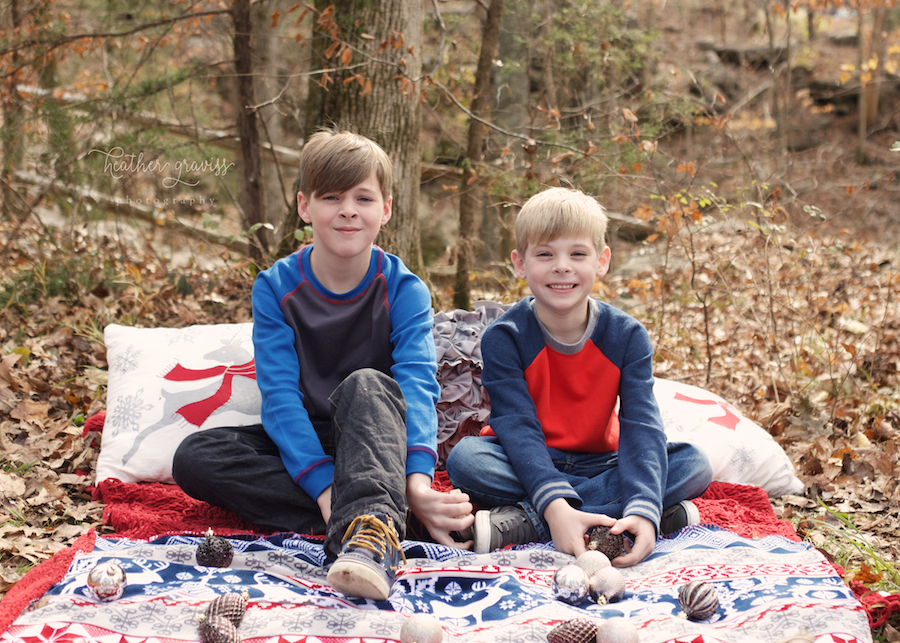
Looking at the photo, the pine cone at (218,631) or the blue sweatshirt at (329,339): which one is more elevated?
the blue sweatshirt at (329,339)

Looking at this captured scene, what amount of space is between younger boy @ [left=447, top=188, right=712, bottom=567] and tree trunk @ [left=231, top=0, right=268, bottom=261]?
243 cm

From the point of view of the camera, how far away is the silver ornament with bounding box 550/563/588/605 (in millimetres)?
2008

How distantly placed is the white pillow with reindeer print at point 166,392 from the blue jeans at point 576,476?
1.03 meters

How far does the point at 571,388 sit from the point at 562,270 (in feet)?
1.48

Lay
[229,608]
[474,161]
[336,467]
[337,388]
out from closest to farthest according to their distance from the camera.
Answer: [229,608]
[336,467]
[337,388]
[474,161]

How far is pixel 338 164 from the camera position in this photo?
2574mm

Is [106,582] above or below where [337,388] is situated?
below

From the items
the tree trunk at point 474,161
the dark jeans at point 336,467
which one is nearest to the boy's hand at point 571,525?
the dark jeans at point 336,467

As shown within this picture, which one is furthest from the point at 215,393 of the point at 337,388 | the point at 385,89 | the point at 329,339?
the point at 385,89

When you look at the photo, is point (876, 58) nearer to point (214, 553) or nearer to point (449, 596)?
point (449, 596)

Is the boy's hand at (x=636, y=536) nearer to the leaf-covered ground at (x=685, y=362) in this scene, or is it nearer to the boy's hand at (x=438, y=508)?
the boy's hand at (x=438, y=508)

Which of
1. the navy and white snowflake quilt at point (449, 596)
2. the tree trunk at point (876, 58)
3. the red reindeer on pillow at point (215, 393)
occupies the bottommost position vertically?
the navy and white snowflake quilt at point (449, 596)

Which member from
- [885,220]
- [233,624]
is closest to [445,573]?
[233,624]

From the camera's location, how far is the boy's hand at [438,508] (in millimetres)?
2299
